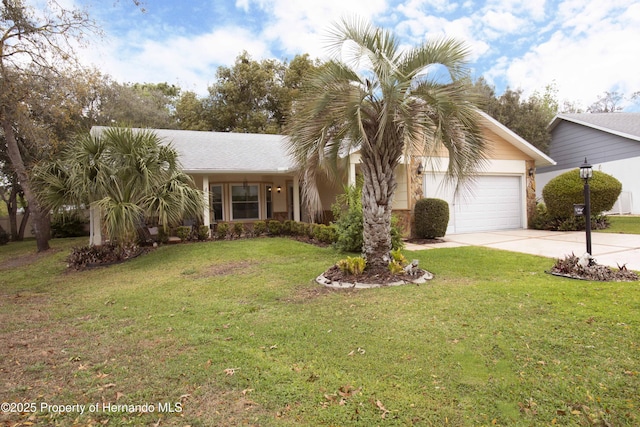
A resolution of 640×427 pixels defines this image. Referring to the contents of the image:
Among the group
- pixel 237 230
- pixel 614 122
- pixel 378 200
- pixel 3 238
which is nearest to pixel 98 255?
pixel 237 230

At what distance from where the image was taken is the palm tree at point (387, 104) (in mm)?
5578

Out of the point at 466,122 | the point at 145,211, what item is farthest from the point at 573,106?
the point at 145,211

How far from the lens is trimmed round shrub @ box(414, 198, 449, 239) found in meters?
10.9

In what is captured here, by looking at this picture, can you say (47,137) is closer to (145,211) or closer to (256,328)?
(145,211)

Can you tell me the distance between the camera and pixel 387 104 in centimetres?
541

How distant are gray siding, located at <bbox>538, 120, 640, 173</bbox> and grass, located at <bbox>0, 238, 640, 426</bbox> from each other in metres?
14.5

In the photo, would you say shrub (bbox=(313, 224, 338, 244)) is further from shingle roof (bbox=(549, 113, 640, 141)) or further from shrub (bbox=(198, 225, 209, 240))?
shingle roof (bbox=(549, 113, 640, 141))

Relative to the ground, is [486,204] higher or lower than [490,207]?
higher

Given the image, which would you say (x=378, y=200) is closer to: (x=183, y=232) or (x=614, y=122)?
(x=183, y=232)

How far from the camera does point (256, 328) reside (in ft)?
14.1

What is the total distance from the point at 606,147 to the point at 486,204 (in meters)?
8.95

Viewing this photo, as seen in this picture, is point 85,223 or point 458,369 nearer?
point 458,369

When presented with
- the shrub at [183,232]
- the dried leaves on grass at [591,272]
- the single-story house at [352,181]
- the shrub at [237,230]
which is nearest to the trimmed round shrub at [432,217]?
the single-story house at [352,181]

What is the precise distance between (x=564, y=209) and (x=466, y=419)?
12.2 meters
